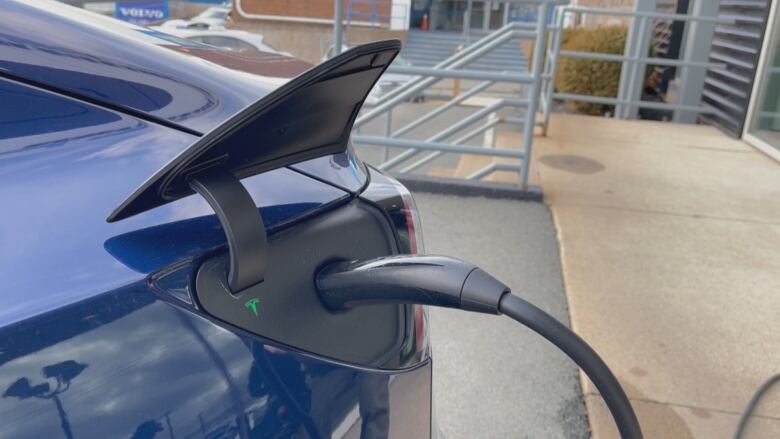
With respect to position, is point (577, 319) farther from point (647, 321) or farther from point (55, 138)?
point (55, 138)

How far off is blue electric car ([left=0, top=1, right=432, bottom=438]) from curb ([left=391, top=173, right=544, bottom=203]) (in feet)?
12.7

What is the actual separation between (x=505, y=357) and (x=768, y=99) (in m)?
5.66

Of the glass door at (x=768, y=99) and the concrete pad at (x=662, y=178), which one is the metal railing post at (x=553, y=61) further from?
the glass door at (x=768, y=99)

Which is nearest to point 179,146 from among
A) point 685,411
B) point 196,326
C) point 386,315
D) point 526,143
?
point 196,326

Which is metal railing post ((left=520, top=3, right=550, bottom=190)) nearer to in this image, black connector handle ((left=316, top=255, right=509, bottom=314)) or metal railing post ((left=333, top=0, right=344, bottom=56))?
metal railing post ((left=333, top=0, right=344, bottom=56))

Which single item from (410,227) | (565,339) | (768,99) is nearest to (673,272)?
(410,227)

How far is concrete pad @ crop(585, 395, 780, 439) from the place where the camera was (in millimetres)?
2480

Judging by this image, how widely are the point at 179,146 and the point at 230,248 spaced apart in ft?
0.76

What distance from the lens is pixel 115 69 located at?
1.09 m

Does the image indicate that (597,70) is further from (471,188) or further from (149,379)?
(149,379)

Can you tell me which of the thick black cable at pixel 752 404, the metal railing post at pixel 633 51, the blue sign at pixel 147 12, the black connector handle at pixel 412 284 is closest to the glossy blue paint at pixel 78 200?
the black connector handle at pixel 412 284

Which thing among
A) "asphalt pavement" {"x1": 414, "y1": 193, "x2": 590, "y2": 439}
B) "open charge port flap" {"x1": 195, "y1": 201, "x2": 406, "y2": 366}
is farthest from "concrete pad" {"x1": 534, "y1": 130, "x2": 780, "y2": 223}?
"open charge port flap" {"x1": 195, "y1": 201, "x2": 406, "y2": 366}

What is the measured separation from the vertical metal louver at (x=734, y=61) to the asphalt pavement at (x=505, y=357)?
4.25 metres

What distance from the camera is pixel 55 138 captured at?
99 cm
